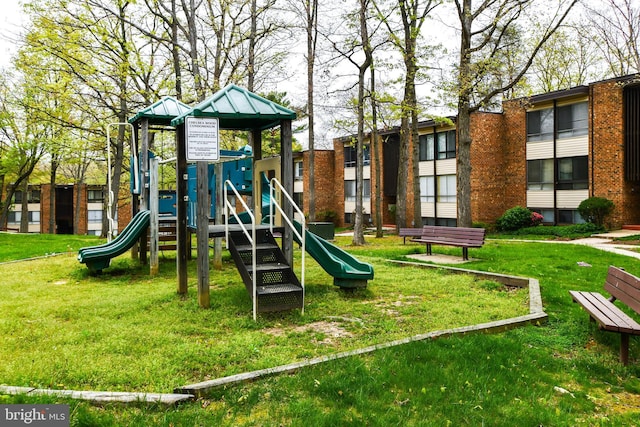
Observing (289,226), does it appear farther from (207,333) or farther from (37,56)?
(37,56)

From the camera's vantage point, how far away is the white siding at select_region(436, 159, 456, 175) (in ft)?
102

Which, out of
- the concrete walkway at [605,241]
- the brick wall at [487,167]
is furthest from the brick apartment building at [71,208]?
the concrete walkway at [605,241]

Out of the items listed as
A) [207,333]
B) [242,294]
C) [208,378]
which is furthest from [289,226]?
[208,378]

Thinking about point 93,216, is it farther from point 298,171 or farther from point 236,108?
point 236,108

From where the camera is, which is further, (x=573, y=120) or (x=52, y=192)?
(x=52, y=192)

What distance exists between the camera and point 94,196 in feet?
162

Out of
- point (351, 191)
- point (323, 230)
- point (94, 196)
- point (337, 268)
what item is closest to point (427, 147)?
point (351, 191)

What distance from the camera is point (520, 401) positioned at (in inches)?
150

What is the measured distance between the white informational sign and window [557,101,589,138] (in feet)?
78.9

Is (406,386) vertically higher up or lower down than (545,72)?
lower down

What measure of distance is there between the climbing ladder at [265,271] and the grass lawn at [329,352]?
0.25 meters

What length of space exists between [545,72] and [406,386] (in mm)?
36576

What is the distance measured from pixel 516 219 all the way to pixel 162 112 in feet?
66.9

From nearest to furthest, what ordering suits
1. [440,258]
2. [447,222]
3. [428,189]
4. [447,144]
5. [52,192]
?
[440,258], [447,144], [447,222], [428,189], [52,192]
